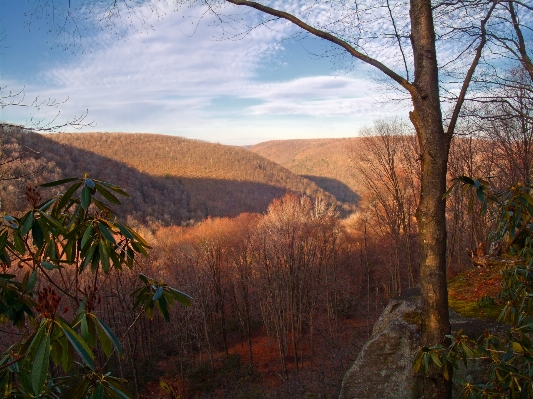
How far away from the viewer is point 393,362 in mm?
4992

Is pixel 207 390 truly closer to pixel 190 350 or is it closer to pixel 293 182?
pixel 190 350

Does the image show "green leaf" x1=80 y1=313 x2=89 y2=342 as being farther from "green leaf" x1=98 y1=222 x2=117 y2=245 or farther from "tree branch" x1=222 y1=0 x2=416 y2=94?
"tree branch" x1=222 y1=0 x2=416 y2=94

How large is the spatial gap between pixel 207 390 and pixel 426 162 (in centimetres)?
1683

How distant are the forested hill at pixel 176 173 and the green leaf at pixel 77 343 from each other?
40756 mm

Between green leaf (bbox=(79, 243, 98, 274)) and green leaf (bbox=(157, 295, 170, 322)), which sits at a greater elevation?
green leaf (bbox=(79, 243, 98, 274))

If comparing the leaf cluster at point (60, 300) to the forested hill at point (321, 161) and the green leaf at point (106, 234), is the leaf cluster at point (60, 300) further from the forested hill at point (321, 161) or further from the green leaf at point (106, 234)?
the forested hill at point (321, 161)

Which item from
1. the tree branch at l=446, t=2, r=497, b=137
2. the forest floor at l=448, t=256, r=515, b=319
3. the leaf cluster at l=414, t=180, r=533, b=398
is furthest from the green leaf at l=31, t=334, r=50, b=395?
the forest floor at l=448, t=256, r=515, b=319

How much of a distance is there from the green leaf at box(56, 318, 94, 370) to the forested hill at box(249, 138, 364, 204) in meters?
72.0

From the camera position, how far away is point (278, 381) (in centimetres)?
1717

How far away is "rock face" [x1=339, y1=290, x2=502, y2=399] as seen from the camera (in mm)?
4578

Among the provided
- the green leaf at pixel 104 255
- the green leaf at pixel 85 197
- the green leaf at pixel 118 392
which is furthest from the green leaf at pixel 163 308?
the green leaf at pixel 85 197

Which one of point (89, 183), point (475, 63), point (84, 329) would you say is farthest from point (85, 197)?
point (475, 63)

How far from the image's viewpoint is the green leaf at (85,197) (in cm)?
149

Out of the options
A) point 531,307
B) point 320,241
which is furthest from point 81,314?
point 320,241
